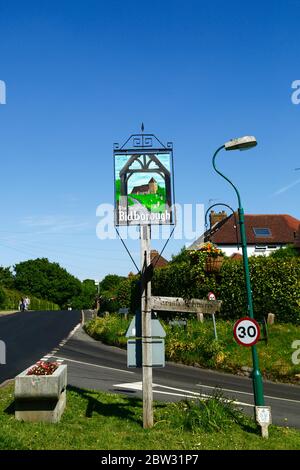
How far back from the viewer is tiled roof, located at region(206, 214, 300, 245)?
50.5 metres

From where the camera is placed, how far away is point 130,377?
16.5 meters

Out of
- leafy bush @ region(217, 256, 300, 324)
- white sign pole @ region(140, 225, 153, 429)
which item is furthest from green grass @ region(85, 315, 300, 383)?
white sign pole @ region(140, 225, 153, 429)

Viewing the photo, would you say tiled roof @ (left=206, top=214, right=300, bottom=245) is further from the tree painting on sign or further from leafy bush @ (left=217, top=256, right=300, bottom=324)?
the tree painting on sign

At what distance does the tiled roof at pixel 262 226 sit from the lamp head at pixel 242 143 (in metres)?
38.9

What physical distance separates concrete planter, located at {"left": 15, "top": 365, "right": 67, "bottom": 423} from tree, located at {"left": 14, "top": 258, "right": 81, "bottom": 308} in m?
104

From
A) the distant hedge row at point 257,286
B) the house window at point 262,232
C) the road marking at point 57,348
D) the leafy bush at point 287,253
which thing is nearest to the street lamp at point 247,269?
the distant hedge row at point 257,286

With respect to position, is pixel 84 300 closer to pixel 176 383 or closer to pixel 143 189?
pixel 176 383

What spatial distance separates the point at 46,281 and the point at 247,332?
4222 inches

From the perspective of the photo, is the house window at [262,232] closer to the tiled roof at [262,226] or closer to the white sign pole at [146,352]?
the tiled roof at [262,226]

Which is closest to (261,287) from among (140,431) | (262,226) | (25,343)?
Answer: (25,343)

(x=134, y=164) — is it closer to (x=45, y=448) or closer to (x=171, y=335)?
(x=45, y=448)
